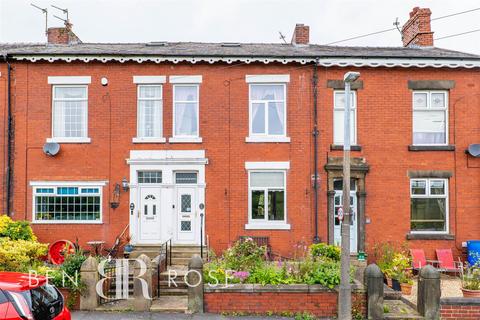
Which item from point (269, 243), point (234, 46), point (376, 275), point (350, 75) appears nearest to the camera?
point (350, 75)

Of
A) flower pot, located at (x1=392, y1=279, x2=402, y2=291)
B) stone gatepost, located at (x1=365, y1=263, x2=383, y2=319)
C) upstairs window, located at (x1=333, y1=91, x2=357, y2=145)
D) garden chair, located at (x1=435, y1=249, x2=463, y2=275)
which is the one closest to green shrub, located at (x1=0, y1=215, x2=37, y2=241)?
stone gatepost, located at (x1=365, y1=263, x2=383, y2=319)

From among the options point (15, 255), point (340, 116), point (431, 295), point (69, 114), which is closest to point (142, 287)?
point (15, 255)

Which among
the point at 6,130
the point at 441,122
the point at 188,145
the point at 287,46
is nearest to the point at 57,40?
the point at 6,130

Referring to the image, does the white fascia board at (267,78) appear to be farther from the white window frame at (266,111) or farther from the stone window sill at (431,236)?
the stone window sill at (431,236)

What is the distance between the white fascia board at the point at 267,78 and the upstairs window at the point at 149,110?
3.24 meters

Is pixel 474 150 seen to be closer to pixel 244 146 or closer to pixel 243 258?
pixel 244 146

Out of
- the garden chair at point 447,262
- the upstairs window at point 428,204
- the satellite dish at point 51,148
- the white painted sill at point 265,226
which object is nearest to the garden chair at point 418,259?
the garden chair at point 447,262

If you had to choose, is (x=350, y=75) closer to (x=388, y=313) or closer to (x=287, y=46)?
(x=388, y=313)

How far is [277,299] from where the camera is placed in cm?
1034

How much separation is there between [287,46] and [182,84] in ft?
16.3

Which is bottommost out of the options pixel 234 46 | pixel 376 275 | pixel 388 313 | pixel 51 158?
pixel 388 313

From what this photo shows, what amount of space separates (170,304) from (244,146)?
261 inches

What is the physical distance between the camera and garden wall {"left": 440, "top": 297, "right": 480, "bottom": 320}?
9977 millimetres

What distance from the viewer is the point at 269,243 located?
15625mm
